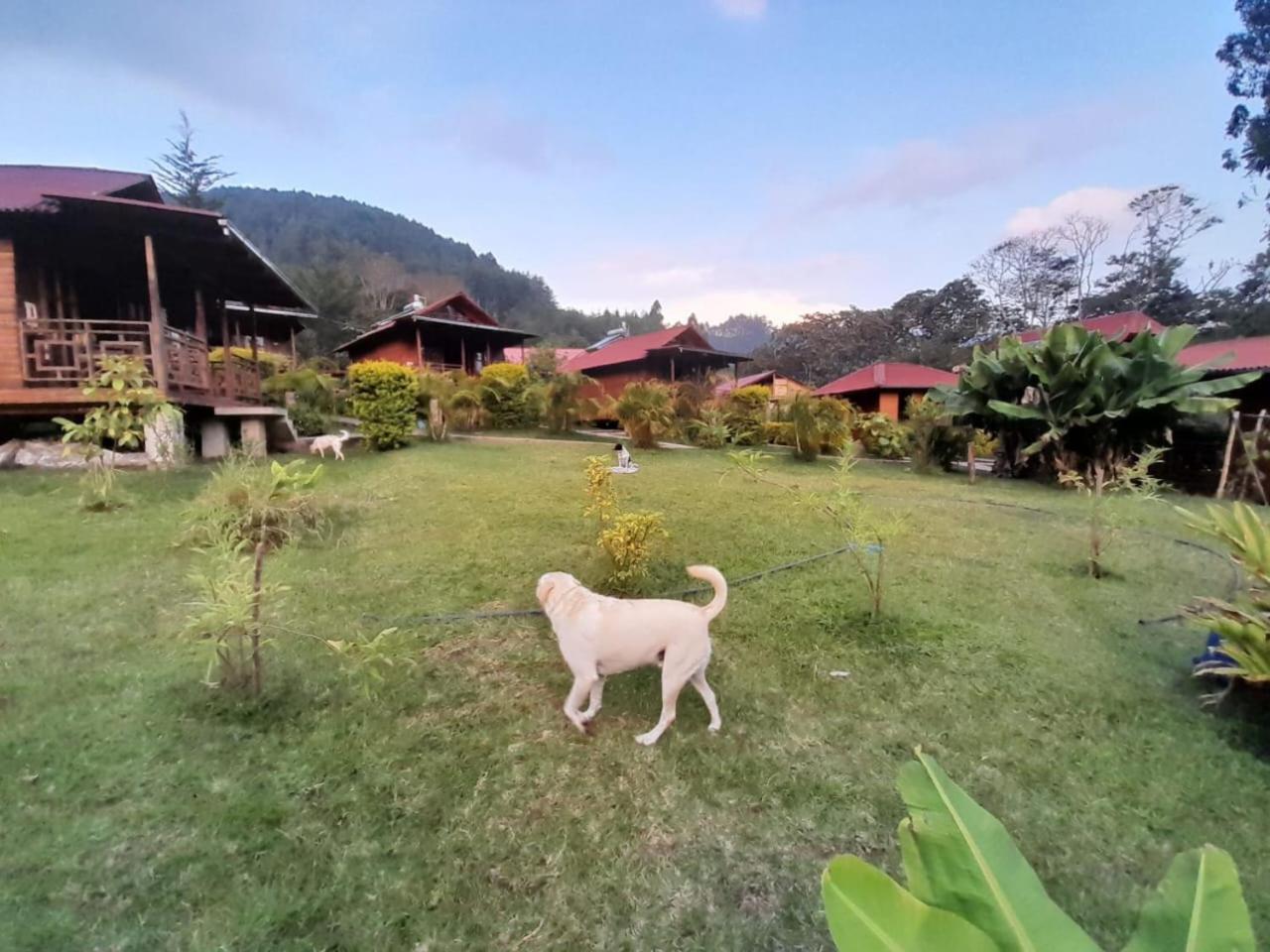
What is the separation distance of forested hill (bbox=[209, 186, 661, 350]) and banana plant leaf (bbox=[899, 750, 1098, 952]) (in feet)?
140

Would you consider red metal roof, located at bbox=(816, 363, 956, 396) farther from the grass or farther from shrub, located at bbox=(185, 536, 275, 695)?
shrub, located at bbox=(185, 536, 275, 695)

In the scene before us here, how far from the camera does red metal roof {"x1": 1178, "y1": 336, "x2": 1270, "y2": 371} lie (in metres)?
11.8

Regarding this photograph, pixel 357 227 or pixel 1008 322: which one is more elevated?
pixel 357 227

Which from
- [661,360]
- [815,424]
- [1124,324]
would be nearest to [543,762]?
[815,424]

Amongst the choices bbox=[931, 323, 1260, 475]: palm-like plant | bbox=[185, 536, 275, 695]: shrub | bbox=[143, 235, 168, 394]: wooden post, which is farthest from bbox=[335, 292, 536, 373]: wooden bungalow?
bbox=[185, 536, 275, 695]: shrub

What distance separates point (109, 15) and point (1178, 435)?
772 inches

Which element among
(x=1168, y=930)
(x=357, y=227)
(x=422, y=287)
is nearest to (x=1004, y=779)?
(x=1168, y=930)

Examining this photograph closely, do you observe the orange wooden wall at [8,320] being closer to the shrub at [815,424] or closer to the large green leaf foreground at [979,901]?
the large green leaf foreground at [979,901]

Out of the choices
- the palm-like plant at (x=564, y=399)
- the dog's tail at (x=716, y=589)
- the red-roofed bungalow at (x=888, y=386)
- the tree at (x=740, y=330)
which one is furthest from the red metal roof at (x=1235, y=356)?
the tree at (x=740, y=330)

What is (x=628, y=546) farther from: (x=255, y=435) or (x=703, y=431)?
(x=703, y=431)

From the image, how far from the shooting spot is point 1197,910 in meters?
0.86

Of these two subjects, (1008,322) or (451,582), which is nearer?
(451,582)

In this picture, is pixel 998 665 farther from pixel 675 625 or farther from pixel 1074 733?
pixel 675 625

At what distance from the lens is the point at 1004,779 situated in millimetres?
2670
